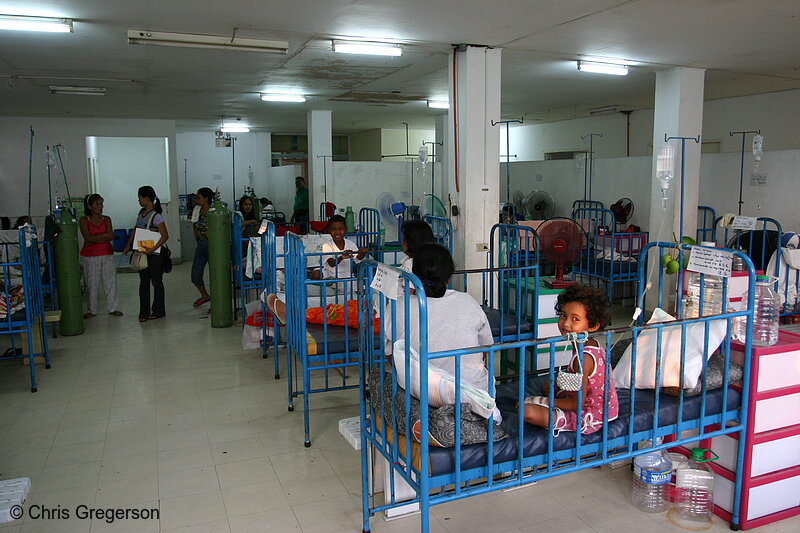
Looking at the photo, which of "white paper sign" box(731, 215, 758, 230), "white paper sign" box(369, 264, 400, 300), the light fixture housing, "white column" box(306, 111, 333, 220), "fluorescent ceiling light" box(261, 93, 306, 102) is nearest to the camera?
"white paper sign" box(369, 264, 400, 300)

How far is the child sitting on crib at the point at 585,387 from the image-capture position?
2.49 meters

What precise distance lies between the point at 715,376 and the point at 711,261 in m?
0.52

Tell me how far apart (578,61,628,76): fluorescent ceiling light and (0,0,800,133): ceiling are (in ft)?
0.46

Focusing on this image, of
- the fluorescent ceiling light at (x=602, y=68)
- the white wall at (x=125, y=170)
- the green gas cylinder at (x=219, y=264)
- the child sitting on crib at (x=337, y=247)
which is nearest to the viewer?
the child sitting on crib at (x=337, y=247)

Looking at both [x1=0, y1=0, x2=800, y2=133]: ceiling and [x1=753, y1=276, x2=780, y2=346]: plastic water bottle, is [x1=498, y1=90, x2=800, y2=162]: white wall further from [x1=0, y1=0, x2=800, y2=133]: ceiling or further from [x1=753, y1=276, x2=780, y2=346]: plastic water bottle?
[x1=753, y1=276, x2=780, y2=346]: plastic water bottle

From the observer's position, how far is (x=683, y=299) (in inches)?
128

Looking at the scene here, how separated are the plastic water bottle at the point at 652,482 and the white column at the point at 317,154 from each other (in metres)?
7.97

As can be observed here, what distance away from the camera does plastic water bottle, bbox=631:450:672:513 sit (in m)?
3.06

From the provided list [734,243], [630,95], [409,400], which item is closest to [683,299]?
[409,400]

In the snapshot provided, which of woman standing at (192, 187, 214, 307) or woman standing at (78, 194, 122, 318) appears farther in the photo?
woman standing at (192, 187, 214, 307)

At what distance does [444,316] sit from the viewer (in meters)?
2.79

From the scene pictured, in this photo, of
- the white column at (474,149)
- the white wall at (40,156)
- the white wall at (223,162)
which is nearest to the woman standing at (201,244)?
the white column at (474,149)

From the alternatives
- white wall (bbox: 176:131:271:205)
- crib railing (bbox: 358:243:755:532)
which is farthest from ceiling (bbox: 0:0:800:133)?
white wall (bbox: 176:131:271:205)

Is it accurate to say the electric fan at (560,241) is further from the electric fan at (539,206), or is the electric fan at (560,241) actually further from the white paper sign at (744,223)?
the electric fan at (539,206)
